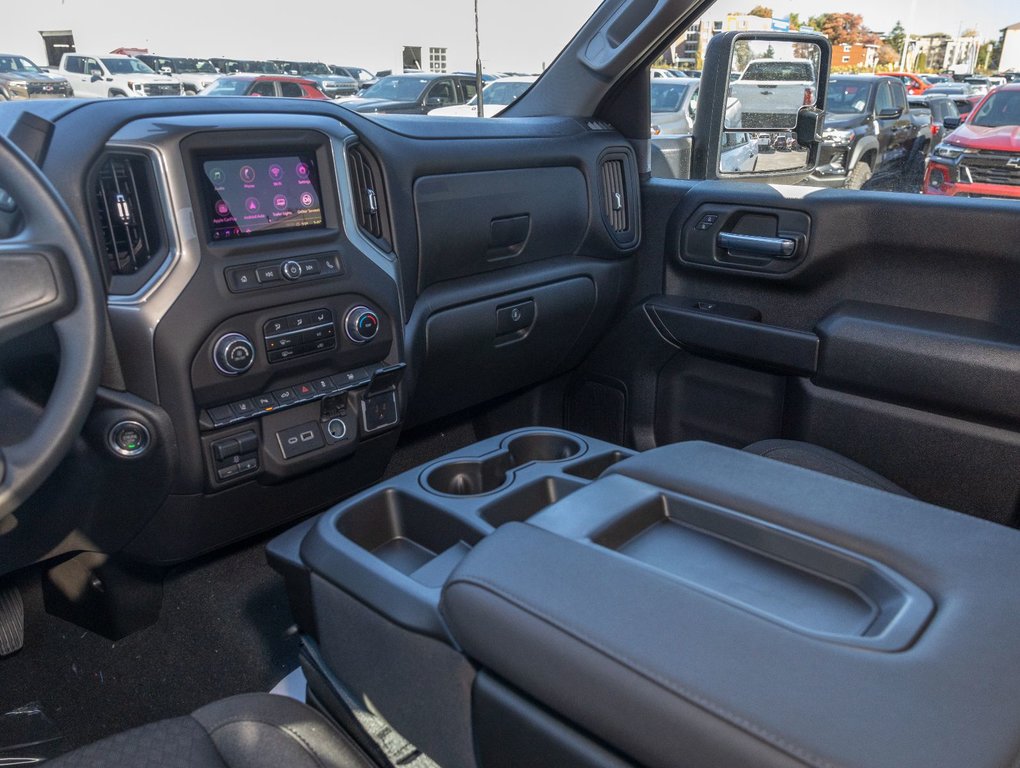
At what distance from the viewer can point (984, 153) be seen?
4.30 m

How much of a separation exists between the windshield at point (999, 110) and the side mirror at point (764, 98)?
11.2ft

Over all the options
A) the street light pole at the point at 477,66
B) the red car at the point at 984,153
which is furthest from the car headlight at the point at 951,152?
the street light pole at the point at 477,66

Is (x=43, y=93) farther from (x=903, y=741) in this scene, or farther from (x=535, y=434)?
(x=903, y=741)

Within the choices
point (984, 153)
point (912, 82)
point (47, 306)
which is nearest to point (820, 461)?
point (47, 306)

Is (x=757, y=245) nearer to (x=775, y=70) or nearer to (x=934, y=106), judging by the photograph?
(x=775, y=70)

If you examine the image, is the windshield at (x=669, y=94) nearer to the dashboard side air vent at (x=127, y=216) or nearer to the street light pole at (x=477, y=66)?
the street light pole at (x=477, y=66)

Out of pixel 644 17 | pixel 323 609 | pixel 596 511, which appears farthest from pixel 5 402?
pixel 644 17

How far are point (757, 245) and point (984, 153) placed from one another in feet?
9.18

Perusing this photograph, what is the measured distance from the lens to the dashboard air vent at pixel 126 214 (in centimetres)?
138

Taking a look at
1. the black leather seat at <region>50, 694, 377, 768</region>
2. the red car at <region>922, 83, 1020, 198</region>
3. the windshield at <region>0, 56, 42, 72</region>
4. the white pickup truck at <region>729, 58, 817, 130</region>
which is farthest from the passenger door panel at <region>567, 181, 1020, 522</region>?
the windshield at <region>0, 56, 42, 72</region>

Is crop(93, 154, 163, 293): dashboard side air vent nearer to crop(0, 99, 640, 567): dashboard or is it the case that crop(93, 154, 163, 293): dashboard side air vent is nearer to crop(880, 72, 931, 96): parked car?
crop(0, 99, 640, 567): dashboard

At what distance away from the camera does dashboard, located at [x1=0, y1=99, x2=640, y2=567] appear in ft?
4.57

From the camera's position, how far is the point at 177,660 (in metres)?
1.93

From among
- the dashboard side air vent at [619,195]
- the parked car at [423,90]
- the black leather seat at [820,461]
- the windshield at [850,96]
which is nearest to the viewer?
the black leather seat at [820,461]
